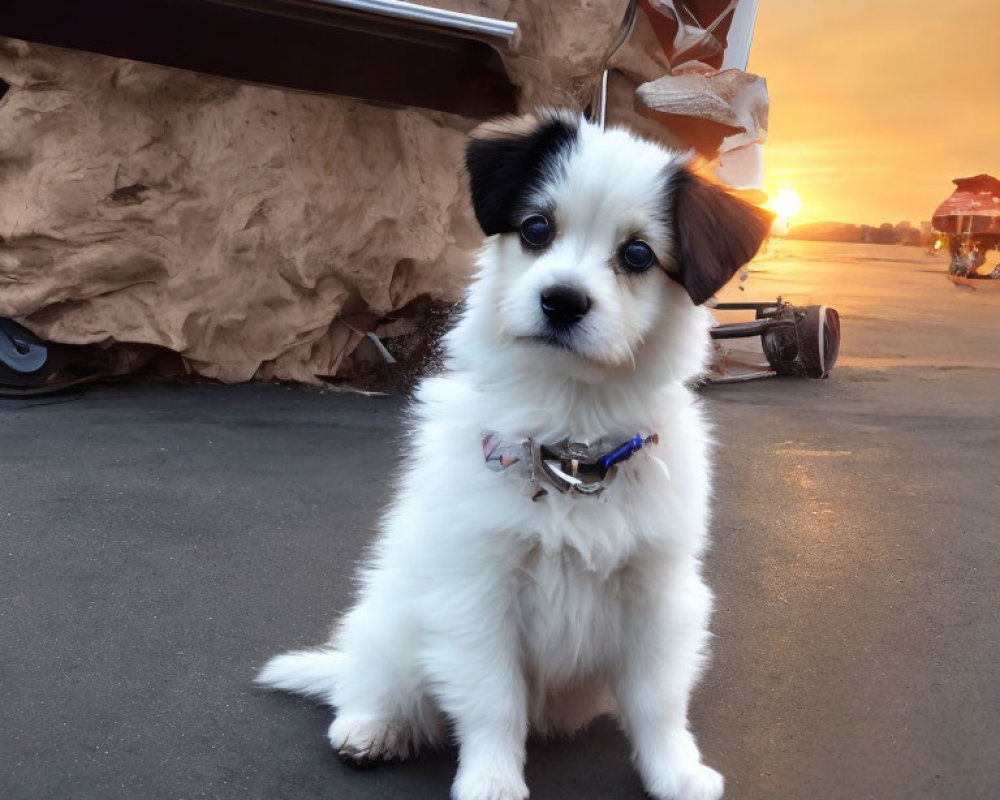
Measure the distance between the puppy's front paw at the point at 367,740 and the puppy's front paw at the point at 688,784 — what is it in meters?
0.60

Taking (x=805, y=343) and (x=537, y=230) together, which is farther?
(x=805, y=343)

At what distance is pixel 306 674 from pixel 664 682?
3.32 ft

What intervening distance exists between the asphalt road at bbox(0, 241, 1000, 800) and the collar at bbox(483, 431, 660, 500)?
77 centimetres

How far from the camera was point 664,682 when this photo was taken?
1.89 m

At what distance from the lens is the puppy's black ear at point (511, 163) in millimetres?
1851

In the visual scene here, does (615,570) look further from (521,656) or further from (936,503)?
(936,503)

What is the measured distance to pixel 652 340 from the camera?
5.98 feet

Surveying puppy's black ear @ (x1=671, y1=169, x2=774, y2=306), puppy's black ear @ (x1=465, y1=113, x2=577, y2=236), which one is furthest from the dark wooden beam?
puppy's black ear @ (x1=671, y1=169, x2=774, y2=306)

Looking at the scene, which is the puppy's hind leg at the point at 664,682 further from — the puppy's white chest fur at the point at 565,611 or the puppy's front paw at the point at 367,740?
the puppy's front paw at the point at 367,740

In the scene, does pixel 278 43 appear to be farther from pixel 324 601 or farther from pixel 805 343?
pixel 805 343

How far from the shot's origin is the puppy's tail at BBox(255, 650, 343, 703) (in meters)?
2.34

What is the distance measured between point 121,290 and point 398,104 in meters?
2.14

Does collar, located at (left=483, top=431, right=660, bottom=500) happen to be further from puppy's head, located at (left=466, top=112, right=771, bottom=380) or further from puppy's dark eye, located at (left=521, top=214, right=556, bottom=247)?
puppy's dark eye, located at (left=521, top=214, right=556, bottom=247)

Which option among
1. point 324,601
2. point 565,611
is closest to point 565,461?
point 565,611
